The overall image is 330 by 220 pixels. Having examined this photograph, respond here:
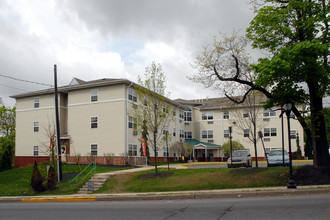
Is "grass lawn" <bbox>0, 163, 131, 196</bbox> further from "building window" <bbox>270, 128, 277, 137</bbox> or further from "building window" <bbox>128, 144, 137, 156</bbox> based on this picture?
"building window" <bbox>270, 128, 277, 137</bbox>

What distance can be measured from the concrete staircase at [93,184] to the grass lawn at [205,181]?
0.57 m

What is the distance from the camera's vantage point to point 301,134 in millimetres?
45688

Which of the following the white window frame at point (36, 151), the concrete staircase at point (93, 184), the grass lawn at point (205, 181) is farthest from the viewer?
the white window frame at point (36, 151)

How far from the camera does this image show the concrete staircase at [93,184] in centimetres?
1894

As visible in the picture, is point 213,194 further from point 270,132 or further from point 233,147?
point 270,132

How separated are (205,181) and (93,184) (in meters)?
6.92

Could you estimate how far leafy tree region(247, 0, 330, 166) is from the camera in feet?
47.4

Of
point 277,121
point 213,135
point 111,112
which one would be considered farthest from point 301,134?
point 111,112

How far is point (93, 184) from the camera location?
19.1 meters


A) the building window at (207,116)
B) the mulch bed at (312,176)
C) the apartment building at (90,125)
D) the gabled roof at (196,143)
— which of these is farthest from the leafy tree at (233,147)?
the mulch bed at (312,176)

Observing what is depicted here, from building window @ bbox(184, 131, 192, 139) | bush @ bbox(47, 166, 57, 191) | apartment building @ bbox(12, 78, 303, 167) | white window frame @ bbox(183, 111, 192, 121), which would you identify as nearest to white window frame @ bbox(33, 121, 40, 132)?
apartment building @ bbox(12, 78, 303, 167)

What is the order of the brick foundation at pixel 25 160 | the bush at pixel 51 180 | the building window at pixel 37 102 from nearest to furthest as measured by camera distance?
the bush at pixel 51 180
the brick foundation at pixel 25 160
the building window at pixel 37 102

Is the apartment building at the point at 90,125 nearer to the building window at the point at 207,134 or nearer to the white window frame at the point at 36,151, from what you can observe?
the white window frame at the point at 36,151

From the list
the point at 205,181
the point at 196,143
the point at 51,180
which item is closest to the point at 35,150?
the point at 51,180
